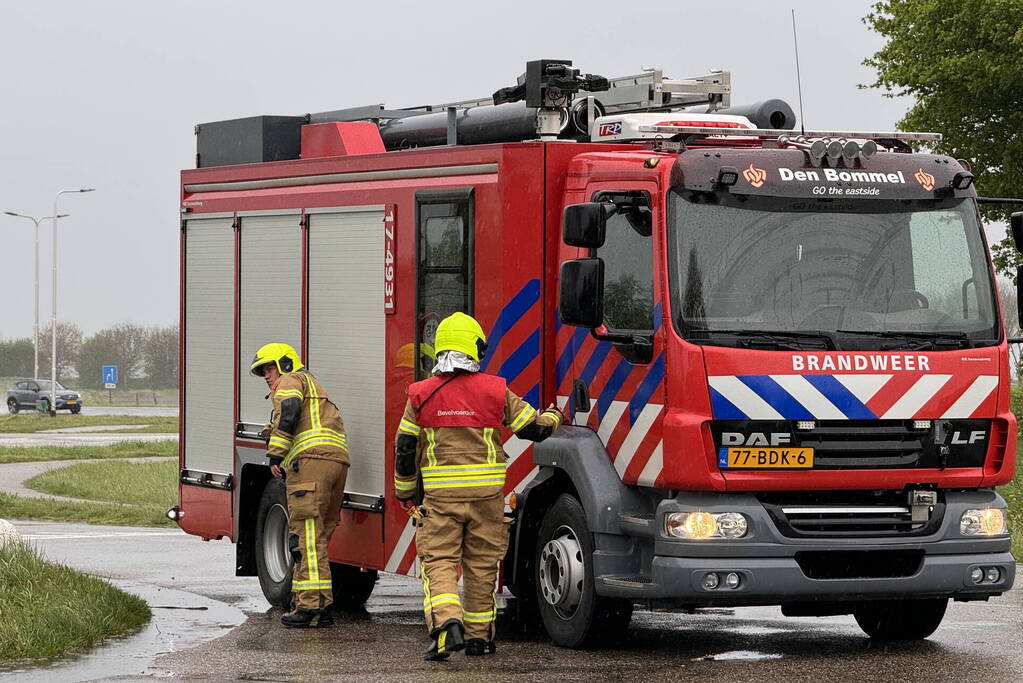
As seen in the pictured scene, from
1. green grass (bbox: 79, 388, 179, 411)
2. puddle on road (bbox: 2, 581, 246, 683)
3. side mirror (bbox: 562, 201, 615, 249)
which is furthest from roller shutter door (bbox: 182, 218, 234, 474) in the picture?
green grass (bbox: 79, 388, 179, 411)

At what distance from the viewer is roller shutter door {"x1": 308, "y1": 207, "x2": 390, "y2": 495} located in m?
11.0

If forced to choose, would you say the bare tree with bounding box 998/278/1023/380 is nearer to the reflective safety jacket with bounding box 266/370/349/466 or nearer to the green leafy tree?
the reflective safety jacket with bounding box 266/370/349/466

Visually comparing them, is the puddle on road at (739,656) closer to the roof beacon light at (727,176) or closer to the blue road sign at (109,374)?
the roof beacon light at (727,176)

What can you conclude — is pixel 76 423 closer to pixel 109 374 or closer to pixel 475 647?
pixel 109 374

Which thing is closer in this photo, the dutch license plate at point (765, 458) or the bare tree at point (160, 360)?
the dutch license plate at point (765, 458)

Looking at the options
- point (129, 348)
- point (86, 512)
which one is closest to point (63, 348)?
point (129, 348)

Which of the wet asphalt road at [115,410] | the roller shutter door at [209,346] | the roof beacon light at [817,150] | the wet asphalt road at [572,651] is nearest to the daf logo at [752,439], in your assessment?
the wet asphalt road at [572,651]

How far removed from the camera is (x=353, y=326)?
36.8 ft

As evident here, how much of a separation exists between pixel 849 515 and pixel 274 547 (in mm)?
4351

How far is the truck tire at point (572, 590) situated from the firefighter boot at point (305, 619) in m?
1.63

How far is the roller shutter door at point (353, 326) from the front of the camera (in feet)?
36.0

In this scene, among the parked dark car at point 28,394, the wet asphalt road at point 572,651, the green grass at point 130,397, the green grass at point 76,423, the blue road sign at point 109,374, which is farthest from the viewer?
the green grass at point 130,397

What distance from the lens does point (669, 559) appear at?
897cm

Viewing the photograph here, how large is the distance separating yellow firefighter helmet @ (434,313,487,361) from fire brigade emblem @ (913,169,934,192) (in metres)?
2.44
